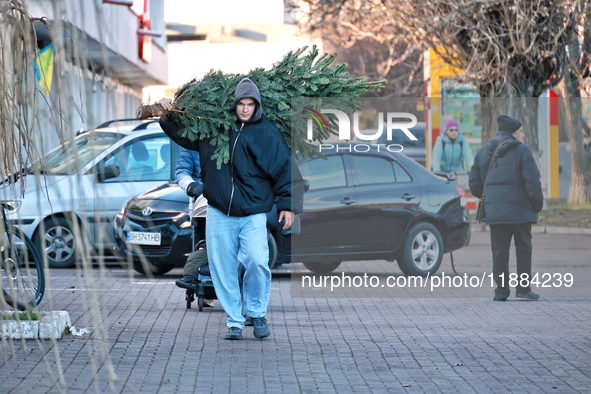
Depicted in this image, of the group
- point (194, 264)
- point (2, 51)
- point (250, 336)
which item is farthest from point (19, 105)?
point (194, 264)

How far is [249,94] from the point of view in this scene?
246 inches

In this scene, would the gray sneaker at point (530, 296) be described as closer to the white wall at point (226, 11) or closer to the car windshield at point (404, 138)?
the car windshield at point (404, 138)

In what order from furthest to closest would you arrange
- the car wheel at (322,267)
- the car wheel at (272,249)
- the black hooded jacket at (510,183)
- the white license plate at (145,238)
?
1. the car wheel at (322,267)
2. the white license plate at (145,238)
3. the car wheel at (272,249)
4. the black hooded jacket at (510,183)

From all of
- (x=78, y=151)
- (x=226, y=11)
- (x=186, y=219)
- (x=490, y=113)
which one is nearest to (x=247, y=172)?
(x=490, y=113)

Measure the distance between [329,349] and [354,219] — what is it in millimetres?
A: 4348

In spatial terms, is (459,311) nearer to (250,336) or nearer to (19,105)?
(250,336)

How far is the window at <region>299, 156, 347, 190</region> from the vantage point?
10.1 metres

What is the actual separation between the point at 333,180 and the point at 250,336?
157 inches

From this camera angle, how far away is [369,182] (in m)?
10.3

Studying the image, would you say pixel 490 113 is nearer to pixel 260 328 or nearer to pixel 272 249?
pixel 272 249

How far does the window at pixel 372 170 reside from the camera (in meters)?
9.97

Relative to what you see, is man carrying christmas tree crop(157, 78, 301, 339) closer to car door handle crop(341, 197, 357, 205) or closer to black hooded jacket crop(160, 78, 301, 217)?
black hooded jacket crop(160, 78, 301, 217)

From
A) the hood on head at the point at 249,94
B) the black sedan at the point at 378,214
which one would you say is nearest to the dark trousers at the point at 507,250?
the black sedan at the point at 378,214

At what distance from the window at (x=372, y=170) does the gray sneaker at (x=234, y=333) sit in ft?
12.8
